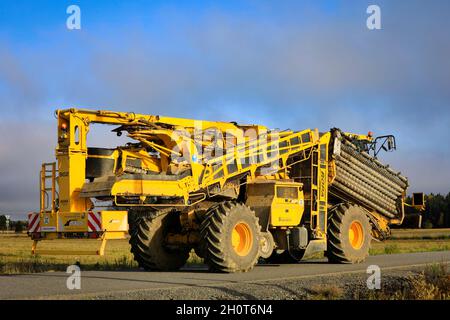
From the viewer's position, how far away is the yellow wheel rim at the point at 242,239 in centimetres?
1670

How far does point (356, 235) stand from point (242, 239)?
220 inches

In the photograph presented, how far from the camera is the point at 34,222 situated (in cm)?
1597

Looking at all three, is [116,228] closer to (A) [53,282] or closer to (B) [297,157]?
(A) [53,282]

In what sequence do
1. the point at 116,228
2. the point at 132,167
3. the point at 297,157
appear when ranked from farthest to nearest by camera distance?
the point at 297,157 < the point at 132,167 < the point at 116,228

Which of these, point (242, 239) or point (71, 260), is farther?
point (71, 260)

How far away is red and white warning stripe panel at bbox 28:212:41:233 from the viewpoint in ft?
51.9

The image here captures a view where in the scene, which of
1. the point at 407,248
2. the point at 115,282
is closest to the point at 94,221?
the point at 115,282

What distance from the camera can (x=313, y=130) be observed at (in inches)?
795

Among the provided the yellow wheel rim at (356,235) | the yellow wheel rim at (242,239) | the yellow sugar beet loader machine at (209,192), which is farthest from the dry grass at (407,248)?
the yellow wheel rim at (242,239)

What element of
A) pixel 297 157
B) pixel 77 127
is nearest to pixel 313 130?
pixel 297 157

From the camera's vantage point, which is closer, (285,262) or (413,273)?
(413,273)

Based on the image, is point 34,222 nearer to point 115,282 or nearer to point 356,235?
point 115,282

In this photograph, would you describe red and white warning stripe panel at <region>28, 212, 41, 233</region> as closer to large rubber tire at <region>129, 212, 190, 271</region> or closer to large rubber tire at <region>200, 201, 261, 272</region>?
large rubber tire at <region>129, 212, 190, 271</region>
